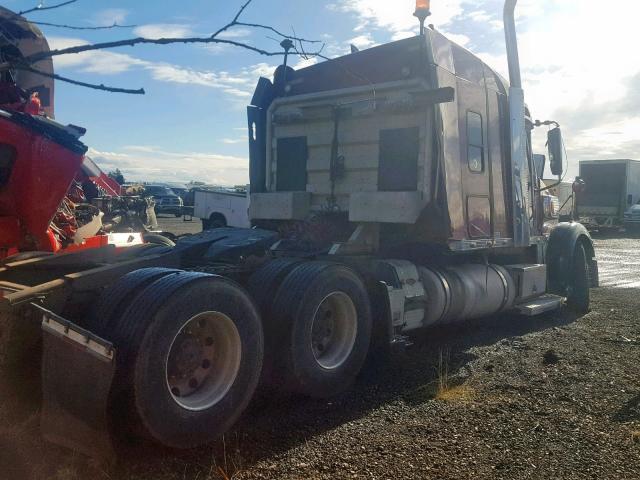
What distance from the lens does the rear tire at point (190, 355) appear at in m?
3.38

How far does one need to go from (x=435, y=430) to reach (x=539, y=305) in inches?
172

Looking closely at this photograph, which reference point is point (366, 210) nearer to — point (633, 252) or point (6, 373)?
point (6, 373)

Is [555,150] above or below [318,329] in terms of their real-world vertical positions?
above

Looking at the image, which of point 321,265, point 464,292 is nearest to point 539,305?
point 464,292

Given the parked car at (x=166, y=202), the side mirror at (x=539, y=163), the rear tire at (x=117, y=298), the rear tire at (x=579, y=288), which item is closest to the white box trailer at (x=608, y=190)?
the rear tire at (x=579, y=288)

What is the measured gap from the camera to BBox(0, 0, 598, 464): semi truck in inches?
134

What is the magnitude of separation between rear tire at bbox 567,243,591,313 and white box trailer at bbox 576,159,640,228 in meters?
21.2

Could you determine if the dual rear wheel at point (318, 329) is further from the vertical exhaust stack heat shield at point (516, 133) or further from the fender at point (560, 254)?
the fender at point (560, 254)

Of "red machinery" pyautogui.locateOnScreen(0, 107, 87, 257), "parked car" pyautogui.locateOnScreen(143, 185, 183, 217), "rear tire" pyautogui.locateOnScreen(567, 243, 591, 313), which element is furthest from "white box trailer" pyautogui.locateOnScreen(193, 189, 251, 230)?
"parked car" pyautogui.locateOnScreen(143, 185, 183, 217)

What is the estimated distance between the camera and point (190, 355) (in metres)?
3.81

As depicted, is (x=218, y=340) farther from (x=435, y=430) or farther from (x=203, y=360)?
(x=435, y=430)

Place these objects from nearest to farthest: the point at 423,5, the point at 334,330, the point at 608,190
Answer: the point at 334,330, the point at 423,5, the point at 608,190

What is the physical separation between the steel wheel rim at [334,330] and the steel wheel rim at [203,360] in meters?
1.01

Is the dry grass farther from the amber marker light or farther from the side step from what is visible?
the amber marker light
